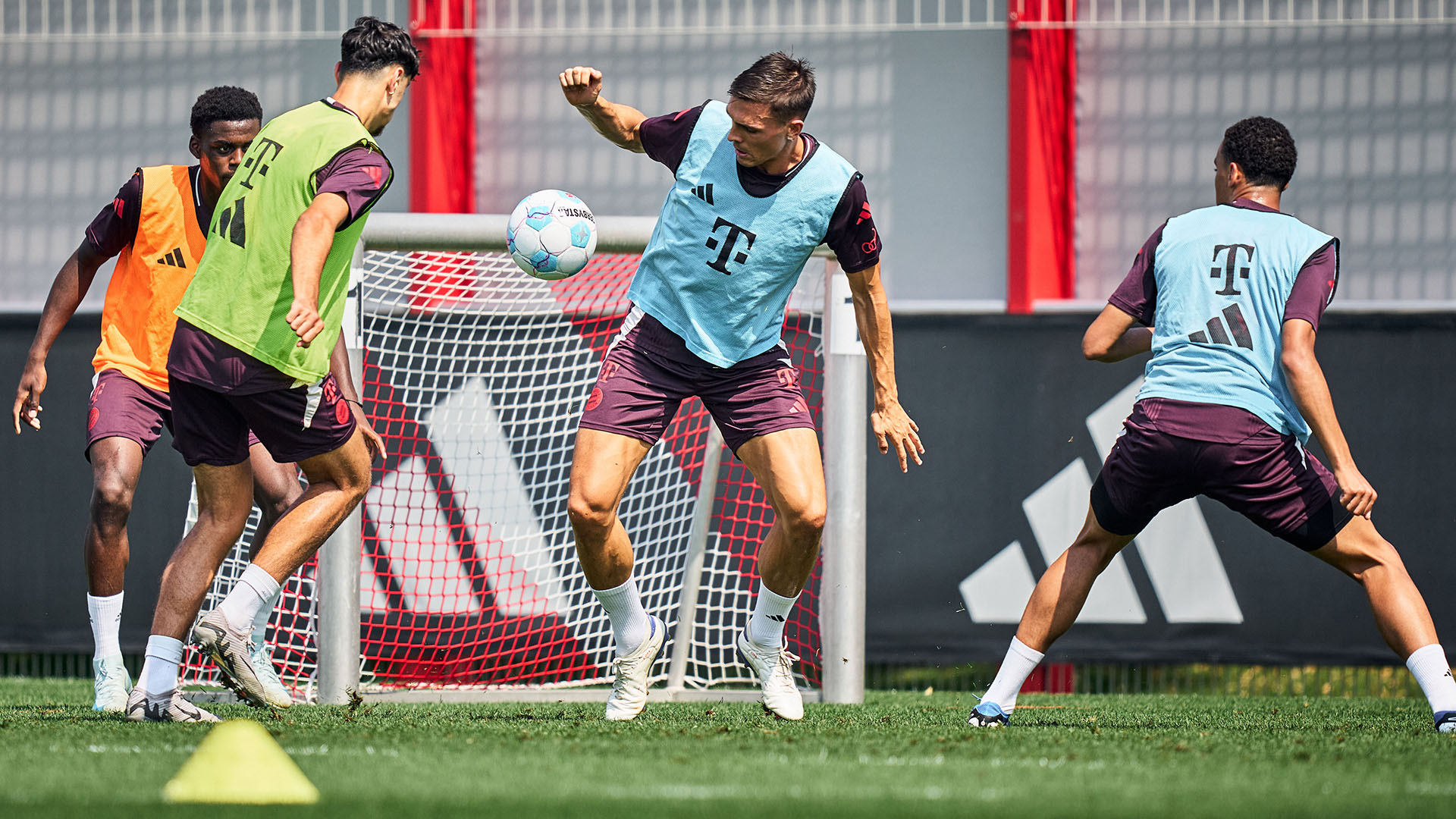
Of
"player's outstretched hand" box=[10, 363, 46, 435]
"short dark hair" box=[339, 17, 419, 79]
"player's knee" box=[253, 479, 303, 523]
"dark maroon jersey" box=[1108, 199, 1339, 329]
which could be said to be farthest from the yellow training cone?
"dark maroon jersey" box=[1108, 199, 1339, 329]

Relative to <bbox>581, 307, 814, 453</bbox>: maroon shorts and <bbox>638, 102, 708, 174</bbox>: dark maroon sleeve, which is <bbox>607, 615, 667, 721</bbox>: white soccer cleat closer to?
<bbox>581, 307, 814, 453</bbox>: maroon shorts

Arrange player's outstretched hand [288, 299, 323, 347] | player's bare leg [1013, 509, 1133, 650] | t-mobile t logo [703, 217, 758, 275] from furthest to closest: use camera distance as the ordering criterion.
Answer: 1. t-mobile t logo [703, 217, 758, 275]
2. player's bare leg [1013, 509, 1133, 650]
3. player's outstretched hand [288, 299, 323, 347]

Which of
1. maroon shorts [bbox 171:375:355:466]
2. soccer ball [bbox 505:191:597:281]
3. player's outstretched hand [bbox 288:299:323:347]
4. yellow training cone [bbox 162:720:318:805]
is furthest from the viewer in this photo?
soccer ball [bbox 505:191:597:281]

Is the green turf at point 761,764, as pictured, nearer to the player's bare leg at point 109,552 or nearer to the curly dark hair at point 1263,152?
the player's bare leg at point 109,552

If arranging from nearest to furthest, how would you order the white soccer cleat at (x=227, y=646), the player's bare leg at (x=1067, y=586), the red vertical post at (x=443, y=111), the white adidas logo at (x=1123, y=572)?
the white soccer cleat at (x=227, y=646) → the player's bare leg at (x=1067, y=586) → the white adidas logo at (x=1123, y=572) → the red vertical post at (x=443, y=111)

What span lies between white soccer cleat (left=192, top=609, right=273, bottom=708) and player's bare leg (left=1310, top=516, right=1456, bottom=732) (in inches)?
123

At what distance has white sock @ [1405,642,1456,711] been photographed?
3855mm

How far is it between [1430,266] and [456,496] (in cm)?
511

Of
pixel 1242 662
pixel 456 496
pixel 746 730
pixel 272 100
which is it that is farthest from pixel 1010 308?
pixel 272 100

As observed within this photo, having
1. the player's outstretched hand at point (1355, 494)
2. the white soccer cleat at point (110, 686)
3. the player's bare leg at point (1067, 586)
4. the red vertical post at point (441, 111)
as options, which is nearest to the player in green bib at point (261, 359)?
the white soccer cleat at point (110, 686)

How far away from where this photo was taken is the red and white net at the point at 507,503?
20.1ft

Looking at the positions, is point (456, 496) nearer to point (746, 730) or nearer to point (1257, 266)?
point (746, 730)

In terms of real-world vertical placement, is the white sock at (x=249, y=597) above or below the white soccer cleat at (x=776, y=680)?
above

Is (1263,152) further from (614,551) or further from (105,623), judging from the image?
(105,623)
